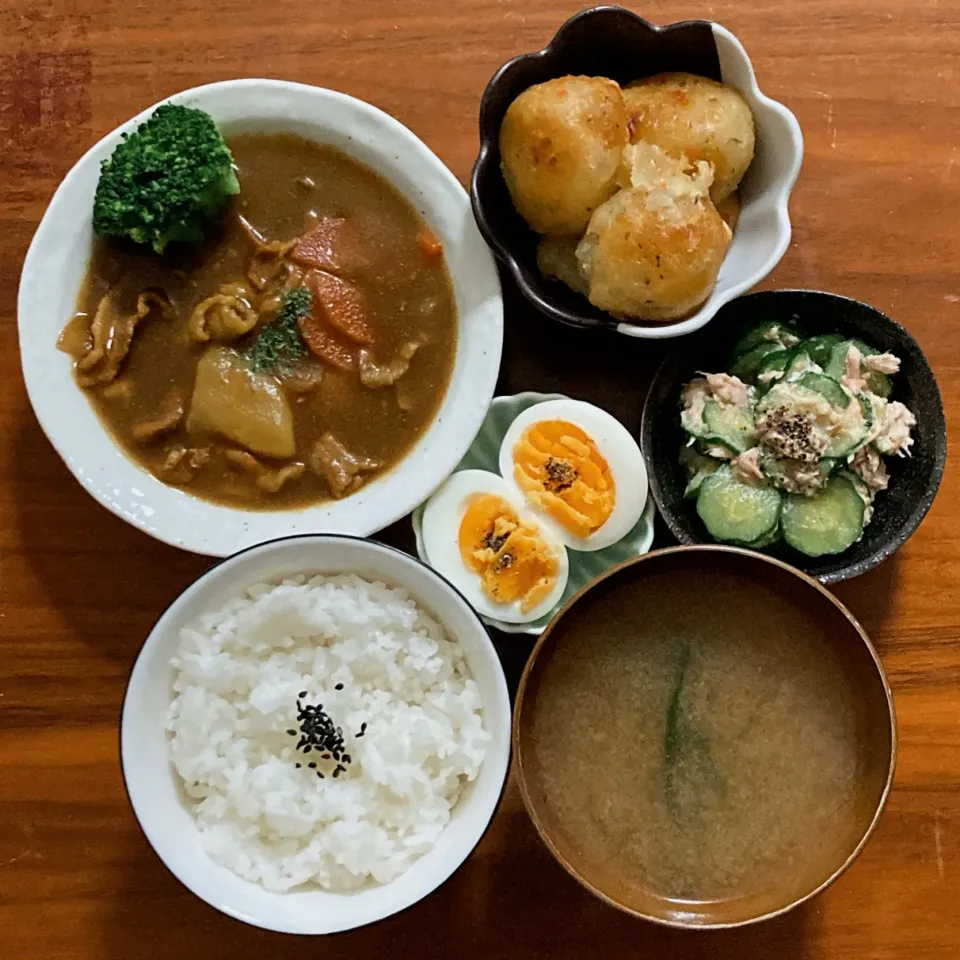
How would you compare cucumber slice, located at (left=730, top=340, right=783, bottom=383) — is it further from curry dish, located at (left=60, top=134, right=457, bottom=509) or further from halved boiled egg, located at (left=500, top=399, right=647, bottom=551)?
curry dish, located at (left=60, top=134, right=457, bottom=509)

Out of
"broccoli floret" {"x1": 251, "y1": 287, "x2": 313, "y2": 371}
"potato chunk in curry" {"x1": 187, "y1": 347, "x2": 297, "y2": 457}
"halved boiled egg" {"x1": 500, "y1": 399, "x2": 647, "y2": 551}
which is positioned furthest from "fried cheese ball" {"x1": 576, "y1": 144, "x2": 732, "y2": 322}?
"potato chunk in curry" {"x1": 187, "y1": 347, "x2": 297, "y2": 457}

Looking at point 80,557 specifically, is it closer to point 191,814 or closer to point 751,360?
point 191,814

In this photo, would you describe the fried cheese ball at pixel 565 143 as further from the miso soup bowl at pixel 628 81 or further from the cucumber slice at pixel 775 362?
the cucumber slice at pixel 775 362

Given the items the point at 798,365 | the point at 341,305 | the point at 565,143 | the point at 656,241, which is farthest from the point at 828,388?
the point at 341,305

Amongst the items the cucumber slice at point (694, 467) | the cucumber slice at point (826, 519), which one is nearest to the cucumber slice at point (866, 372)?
the cucumber slice at point (826, 519)

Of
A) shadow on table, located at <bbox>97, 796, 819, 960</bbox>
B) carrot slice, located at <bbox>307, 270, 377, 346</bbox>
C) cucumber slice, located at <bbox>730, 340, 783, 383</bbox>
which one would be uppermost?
carrot slice, located at <bbox>307, 270, 377, 346</bbox>

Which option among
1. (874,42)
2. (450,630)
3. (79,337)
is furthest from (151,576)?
(874,42)

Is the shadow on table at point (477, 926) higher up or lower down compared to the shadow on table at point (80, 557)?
lower down
